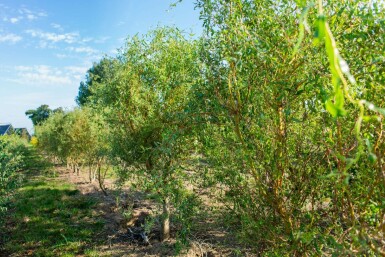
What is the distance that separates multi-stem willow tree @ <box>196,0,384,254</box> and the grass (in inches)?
324

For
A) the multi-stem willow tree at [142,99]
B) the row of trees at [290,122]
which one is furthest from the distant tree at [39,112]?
the row of trees at [290,122]

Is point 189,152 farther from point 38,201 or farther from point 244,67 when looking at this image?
point 38,201

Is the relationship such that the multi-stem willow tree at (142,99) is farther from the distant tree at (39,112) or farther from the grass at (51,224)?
the distant tree at (39,112)

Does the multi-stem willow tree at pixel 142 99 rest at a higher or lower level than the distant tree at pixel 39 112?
lower

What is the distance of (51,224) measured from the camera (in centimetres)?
1265

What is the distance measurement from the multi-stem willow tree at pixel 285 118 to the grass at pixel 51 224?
823 centimetres

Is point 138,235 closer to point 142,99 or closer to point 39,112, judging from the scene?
point 142,99

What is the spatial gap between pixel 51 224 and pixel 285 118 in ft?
40.9

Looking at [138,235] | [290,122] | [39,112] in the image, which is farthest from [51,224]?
[39,112]

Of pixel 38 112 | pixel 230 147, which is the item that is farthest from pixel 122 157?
pixel 38 112

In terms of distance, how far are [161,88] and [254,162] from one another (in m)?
6.05

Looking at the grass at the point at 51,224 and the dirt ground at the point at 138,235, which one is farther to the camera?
the grass at the point at 51,224

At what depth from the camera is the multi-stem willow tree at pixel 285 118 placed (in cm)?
269

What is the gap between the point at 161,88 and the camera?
9.02 meters
